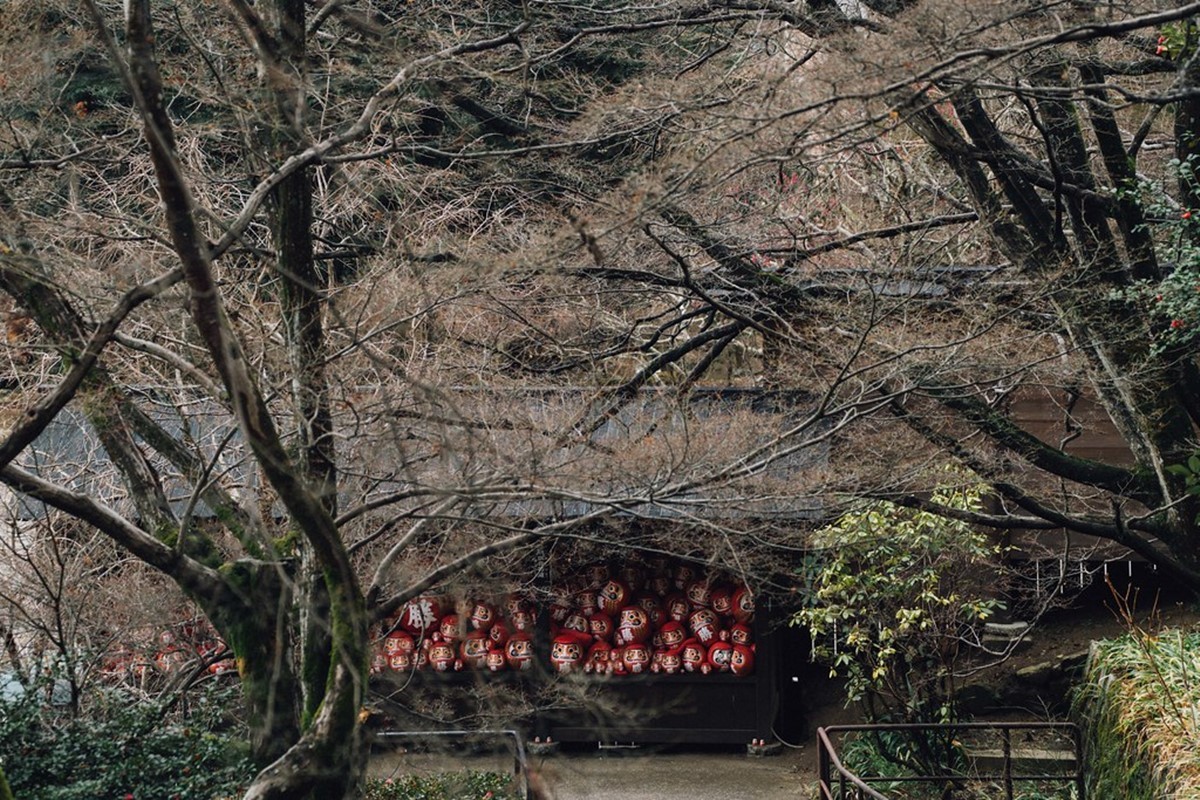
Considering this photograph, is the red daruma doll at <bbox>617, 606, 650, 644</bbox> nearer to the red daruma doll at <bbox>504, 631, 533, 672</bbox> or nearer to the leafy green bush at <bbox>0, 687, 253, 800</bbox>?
the red daruma doll at <bbox>504, 631, 533, 672</bbox>

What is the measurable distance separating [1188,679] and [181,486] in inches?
285

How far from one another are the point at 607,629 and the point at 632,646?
1.12ft

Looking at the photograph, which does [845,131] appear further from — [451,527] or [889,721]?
[889,721]

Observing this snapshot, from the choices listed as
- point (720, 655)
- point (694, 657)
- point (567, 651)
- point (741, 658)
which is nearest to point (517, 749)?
point (567, 651)

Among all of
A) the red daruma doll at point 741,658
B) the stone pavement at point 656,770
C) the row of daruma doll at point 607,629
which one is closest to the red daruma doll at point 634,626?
the row of daruma doll at point 607,629

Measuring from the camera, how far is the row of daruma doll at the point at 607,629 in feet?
42.4

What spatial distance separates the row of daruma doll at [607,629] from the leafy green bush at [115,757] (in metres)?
4.31

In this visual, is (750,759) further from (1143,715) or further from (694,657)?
(1143,715)

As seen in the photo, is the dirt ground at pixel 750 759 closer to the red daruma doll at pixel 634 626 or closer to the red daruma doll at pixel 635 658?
the red daruma doll at pixel 635 658

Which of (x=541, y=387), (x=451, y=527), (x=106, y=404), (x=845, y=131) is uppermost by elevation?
(x=845, y=131)

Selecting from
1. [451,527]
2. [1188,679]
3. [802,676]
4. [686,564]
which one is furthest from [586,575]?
[1188,679]

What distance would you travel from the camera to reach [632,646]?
12.9 m

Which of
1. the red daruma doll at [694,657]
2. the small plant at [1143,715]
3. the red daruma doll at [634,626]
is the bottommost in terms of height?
the small plant at [1143,715]

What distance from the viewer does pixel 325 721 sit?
643 cm
